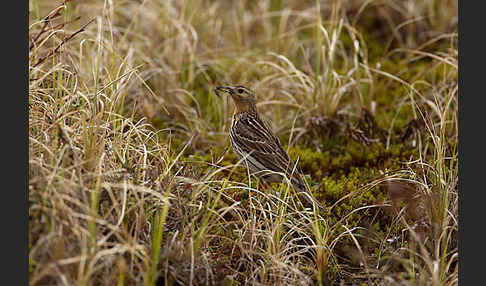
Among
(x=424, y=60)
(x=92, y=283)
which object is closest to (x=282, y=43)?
(x=424, y=60)

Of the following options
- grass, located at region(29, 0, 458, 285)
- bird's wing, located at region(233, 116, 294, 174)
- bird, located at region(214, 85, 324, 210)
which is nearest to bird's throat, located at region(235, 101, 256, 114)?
bird, located at region(214, 85, 324, 210)

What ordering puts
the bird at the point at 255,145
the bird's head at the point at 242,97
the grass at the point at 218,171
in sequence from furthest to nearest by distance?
1. the bird's head at the point at 242,97
2. the bird at the point at 255,145
3. the grass at the point at 218,171

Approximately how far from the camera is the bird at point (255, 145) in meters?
6.04

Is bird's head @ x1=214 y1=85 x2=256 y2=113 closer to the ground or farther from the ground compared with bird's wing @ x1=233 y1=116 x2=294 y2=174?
farther from the ground

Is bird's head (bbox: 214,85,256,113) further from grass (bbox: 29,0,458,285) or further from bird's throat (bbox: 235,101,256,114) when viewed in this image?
grass (bbox: 29,0,458,285)

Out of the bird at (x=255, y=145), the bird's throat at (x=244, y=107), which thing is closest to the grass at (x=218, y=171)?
the bird at (x=255, y=145)

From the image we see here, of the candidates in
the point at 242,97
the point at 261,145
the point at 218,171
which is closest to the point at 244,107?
the point at 242,97

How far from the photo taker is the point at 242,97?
21.6 ft

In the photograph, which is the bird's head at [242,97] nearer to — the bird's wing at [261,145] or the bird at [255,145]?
the bird at [255,145]

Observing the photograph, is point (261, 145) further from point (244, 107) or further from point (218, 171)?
point (218, 171)

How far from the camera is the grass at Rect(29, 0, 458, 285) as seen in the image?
4109mm

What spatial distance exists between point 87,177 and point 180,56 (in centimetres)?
406

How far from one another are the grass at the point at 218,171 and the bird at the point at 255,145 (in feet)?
0.70

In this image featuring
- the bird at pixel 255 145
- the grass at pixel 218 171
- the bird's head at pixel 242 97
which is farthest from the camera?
the bird's head at pixel 242 97
